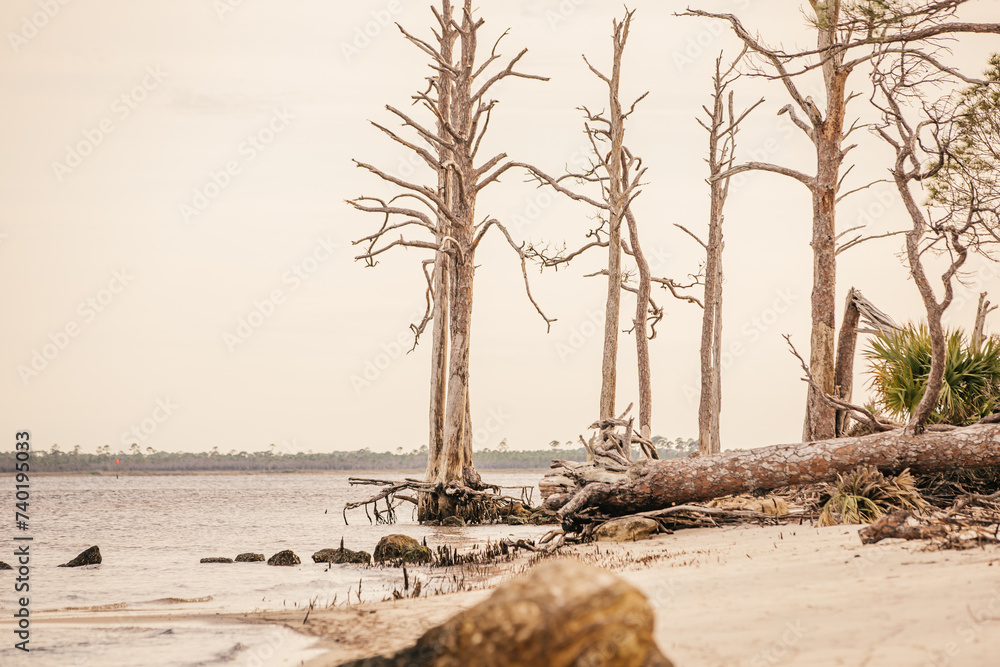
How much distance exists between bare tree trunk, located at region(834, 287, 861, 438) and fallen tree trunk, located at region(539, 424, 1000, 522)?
267 centimetres

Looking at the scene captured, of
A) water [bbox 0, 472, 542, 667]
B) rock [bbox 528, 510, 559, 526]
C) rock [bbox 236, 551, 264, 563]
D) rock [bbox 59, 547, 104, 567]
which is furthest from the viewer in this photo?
rock [bbox 528, 510, 559, 526]

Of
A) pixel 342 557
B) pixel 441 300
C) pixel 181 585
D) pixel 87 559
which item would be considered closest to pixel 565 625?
pixel 181 585

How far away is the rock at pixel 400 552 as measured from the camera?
11.8 metres

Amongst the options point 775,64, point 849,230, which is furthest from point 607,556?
point 849,230

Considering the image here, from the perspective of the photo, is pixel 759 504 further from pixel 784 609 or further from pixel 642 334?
pixel 642 334

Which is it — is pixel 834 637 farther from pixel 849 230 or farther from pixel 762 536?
pixel 849 230

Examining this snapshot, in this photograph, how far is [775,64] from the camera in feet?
39.7

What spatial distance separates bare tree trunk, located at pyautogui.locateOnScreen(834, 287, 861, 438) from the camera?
1271 cm

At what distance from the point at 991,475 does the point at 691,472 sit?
3728mm

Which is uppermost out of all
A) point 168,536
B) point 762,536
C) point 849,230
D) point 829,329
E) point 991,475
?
point 849,230

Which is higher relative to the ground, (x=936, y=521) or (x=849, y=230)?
(x=849, y=230)

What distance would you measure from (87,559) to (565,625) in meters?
12.7

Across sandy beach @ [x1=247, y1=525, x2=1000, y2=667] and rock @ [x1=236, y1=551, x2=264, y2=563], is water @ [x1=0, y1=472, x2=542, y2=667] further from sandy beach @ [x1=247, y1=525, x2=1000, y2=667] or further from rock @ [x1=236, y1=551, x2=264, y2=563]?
sandy beach @ [x1=247, y1=525, x2=1000, y2=667]

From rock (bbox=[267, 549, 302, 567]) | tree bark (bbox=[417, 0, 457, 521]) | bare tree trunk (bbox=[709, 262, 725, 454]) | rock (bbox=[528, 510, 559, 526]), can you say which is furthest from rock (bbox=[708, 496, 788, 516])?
bare tree trunk (bbox=[709, 262, 725, 454])
